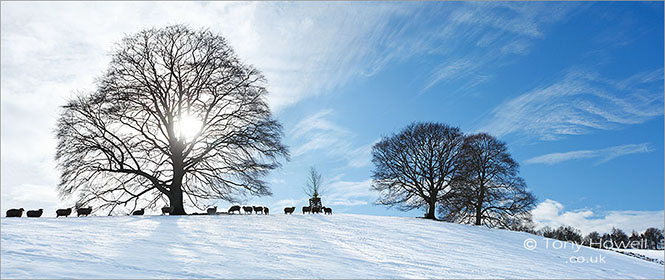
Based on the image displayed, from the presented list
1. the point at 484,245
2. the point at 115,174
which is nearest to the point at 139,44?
the point at 115,174

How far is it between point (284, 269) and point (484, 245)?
11795 millimetres

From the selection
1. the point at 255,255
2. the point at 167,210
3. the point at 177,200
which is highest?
the point at 177,200

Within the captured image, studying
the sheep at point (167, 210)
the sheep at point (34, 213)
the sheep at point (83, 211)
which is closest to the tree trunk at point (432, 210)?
the sheep at point (167, 210)

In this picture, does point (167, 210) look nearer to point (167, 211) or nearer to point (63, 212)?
point (167, 211)

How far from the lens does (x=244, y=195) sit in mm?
24656

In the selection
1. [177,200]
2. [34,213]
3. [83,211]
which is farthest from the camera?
[177,200]

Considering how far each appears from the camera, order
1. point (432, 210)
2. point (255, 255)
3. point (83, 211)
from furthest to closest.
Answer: point (432, 210) → point (83, 211) → point (255, 255)

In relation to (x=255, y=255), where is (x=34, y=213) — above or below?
above

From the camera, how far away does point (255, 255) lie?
33.9 feet

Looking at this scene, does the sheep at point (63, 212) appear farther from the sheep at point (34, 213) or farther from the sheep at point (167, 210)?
the sheep at point (167, 210)

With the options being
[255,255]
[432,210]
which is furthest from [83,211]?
[432,210]

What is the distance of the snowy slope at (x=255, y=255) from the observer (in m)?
8.05

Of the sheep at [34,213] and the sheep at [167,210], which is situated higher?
the sheep at [167,210]

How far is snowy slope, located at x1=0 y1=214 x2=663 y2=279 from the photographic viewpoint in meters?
8.05
